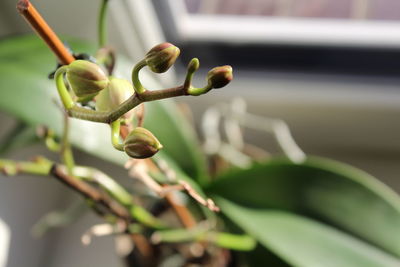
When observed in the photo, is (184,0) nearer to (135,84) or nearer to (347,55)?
(347,55)

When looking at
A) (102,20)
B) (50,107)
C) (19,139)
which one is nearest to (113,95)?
(102,20)

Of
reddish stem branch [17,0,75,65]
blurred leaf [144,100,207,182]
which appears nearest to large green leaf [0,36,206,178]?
blurred leaf [144,100,207,182]

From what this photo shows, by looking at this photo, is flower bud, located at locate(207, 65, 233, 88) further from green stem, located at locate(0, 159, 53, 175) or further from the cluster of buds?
green stem, located at locate(0, 159, 53, 175)

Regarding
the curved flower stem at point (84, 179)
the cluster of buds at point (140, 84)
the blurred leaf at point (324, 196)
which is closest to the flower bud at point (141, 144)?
Answer: the cluster of buds at point (140, 84)

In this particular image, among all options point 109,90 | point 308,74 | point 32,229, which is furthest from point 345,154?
point 109,90

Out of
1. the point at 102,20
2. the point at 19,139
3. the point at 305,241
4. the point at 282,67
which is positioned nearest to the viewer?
the point at 102,20

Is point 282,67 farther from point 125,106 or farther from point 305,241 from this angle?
point 125,106
